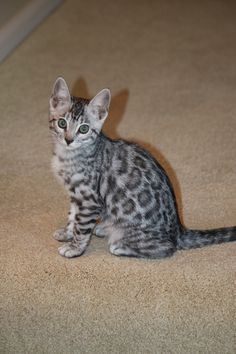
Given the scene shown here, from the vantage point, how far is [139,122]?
3496mm

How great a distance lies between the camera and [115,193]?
238cm

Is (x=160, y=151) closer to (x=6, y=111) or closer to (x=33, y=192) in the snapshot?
(x=33, y=192)

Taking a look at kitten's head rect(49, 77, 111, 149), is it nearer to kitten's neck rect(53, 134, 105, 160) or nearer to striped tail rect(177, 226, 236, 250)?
kitten's neck rect(53, 134, 105, 160)

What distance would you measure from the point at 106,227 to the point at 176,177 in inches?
26.7

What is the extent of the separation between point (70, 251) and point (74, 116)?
0.60m

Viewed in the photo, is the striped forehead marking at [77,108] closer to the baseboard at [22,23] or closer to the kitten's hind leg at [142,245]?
the kitten's hind leg at [142,245]

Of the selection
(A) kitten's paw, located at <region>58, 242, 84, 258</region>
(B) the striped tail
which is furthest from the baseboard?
(B) the striped tail

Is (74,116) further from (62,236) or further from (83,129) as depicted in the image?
(62,236)

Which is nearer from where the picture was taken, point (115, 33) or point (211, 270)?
point (211, 270)

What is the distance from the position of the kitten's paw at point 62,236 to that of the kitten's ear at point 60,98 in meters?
0.57

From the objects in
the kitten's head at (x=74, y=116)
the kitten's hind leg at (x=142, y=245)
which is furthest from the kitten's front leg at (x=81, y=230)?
the kitten's head at (x=74, y=116)

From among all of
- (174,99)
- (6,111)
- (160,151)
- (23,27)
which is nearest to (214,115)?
(174,99)

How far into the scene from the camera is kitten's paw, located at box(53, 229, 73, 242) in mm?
2531

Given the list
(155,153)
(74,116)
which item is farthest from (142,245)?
(155,153)
